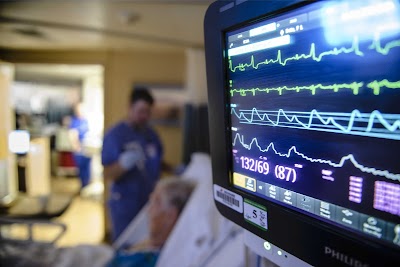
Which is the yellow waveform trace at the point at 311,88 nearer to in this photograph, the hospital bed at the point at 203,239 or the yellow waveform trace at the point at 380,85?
the yellow waveform trace at the point at 380,85

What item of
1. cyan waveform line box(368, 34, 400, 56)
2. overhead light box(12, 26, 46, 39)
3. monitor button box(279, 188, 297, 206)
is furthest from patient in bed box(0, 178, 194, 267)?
overhead light box(12, 26, 46, 39)

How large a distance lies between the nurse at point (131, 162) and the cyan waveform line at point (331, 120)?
1309 millimetres

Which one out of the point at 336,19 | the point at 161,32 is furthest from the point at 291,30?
the point at 161,32

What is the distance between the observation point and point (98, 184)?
131 inches

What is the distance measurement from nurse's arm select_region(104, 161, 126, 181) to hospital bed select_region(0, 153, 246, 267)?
630mm

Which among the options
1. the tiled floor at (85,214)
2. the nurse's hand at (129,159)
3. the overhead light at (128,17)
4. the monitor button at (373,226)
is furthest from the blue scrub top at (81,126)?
the monitor button at (373,226)

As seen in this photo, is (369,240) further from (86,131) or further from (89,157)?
(89,157)

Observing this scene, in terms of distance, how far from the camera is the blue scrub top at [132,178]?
1.75 meters

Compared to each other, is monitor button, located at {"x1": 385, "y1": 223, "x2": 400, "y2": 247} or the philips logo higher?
monitor button, located at {"x1": 385, "y1": 223, "x2": 400, "y2": 247}

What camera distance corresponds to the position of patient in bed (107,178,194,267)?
3.86 feet

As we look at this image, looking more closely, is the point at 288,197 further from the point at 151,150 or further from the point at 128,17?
the point at 151,150

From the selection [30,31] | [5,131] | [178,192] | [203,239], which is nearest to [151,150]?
[178,192]

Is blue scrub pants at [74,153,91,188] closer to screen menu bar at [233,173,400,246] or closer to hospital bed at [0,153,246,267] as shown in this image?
hospital bed at [0,153,246,267]

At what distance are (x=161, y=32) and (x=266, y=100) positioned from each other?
1544 millimetres
